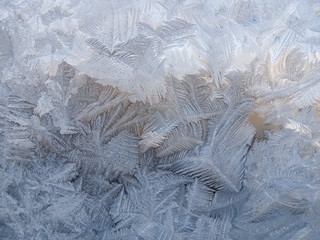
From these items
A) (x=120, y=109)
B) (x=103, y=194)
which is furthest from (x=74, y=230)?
(x=120, y=109)

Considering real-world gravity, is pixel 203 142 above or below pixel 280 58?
below

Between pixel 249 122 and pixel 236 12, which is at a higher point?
pixel 236 12

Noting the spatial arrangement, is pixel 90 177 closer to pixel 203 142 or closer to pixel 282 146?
pixel 203 142

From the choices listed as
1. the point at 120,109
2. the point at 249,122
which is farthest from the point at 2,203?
the point at 249,122

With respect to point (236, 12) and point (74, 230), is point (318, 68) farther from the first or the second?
point (74, 230)

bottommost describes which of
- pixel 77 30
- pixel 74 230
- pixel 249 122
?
pixel 74 230
